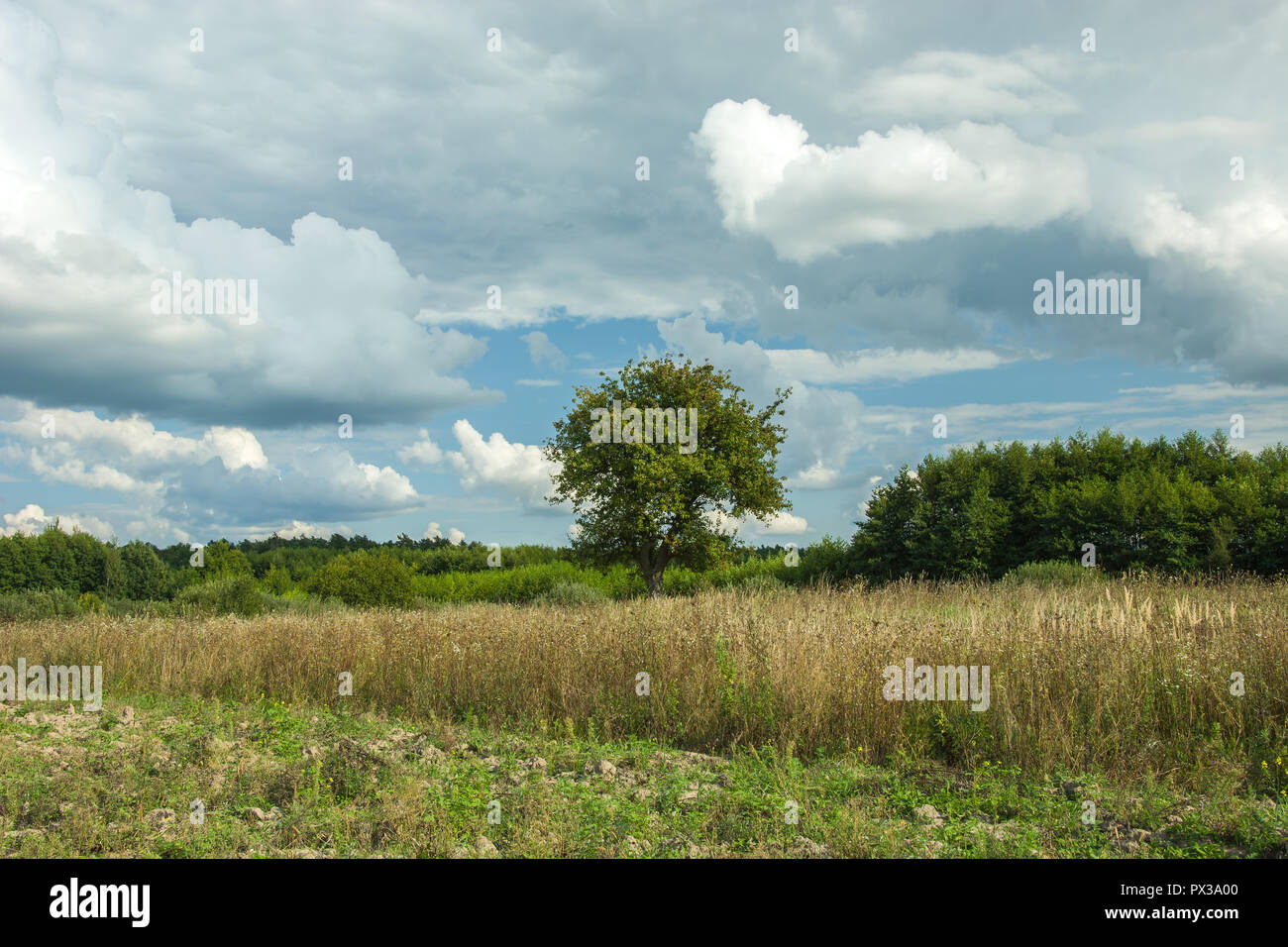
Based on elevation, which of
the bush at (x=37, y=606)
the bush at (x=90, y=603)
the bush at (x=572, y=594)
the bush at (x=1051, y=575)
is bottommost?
the bush at (x=572, y=594)

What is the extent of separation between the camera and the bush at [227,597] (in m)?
20.2

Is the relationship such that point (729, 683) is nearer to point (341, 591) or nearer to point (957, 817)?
point (957, 817)

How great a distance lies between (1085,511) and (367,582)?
22069 millimetres

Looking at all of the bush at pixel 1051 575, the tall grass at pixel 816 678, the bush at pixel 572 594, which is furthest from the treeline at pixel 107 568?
the tall grass at pixel 816 678

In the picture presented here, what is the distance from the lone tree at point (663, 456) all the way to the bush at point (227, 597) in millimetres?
9936

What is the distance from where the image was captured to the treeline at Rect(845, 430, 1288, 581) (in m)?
21.9

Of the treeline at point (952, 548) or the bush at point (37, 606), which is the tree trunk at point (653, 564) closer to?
the treeline at point (952, 548)

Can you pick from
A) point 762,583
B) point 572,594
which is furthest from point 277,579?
point 762,583

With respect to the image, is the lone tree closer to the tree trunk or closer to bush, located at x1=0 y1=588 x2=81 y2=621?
the tree trunk

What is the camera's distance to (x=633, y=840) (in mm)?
5027

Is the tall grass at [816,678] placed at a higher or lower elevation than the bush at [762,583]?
higher

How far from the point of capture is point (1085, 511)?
23750 millimetres

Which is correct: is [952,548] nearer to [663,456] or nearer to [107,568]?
[663,456]
